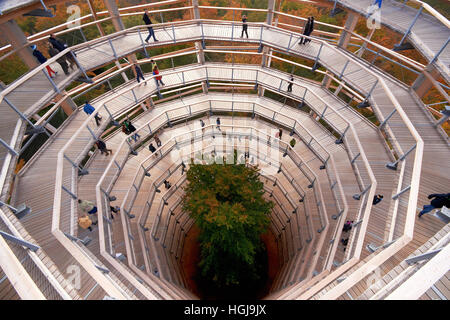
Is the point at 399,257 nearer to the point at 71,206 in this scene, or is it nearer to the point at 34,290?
the point at 34,290

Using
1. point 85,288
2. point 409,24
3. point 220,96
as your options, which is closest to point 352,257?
A: point 85,288

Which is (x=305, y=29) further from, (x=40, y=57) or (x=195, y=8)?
(x=40, y=57)

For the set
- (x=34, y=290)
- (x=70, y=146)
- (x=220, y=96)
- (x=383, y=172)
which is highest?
(x=220, y=96)

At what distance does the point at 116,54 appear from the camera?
15242 millimetres

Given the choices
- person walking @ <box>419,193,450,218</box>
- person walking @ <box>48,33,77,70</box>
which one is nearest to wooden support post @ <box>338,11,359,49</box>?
person walking @ <box>419,193,450,218</box>

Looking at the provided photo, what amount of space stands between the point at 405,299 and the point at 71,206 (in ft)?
37.8

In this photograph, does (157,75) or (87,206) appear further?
(157,75)

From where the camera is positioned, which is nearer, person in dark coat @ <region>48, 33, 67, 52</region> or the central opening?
the central opening

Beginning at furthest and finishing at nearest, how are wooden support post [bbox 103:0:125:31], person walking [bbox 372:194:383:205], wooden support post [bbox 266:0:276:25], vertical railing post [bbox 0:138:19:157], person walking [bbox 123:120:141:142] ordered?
wooden support post [bbox 266:0:276:25], person walking [bbox 123:120:141:142], wooden support post [bbox 103:0:125:31], person walking [bbox 372:194:383:205], vertical railing post [bbox 0:138:19:157]

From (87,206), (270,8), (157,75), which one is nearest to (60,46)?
(157,75)

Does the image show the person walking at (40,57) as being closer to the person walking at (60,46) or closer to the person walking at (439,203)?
the person walking at (60,46)

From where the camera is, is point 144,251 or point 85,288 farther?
point 144,251

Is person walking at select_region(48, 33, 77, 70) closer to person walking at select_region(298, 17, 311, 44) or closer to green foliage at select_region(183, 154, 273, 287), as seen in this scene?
green foliage at select_region(183, 154, 273, 287)

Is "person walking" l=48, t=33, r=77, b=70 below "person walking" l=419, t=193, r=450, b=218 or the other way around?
the other way around
